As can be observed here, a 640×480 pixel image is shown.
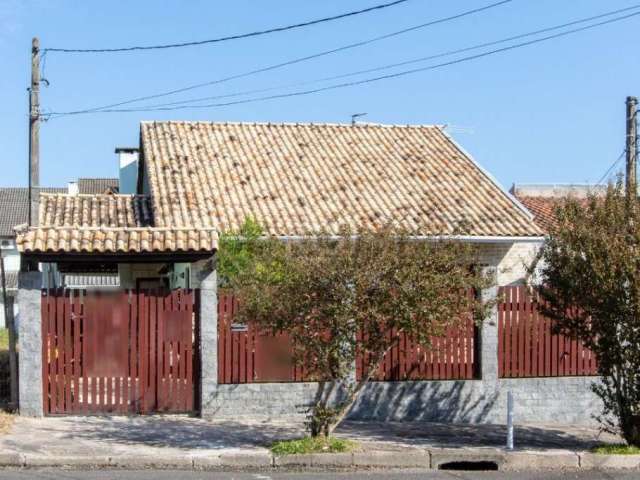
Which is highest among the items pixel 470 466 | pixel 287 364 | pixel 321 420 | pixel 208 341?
pixel 208 341

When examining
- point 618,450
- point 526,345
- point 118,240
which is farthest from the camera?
point 526,345

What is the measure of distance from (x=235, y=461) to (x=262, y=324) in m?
1.60

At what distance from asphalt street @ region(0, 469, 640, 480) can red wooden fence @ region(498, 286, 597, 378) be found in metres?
3.59

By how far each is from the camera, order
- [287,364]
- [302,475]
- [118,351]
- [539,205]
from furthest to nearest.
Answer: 1. [539,205]
2. [118,351]
3. [287,364]
4. [302,475]

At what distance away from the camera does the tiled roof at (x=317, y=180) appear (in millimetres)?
18844

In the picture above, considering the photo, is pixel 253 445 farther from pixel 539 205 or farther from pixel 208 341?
pixel 539 205

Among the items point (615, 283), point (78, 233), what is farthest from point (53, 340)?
point (615, 283)

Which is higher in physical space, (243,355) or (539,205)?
(539,205)

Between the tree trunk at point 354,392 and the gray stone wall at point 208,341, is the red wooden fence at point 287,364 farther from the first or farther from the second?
the tree trunk at point 354,392

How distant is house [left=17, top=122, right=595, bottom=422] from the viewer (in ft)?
42.7

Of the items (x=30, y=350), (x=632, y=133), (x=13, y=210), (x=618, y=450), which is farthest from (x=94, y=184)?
(x=618, y=450)

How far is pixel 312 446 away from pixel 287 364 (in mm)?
2099

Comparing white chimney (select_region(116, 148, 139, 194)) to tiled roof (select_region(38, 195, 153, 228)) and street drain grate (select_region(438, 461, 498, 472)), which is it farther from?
street drain grate (select_region(438, 461, 498, 472))

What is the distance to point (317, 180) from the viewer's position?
2094 centimetres
